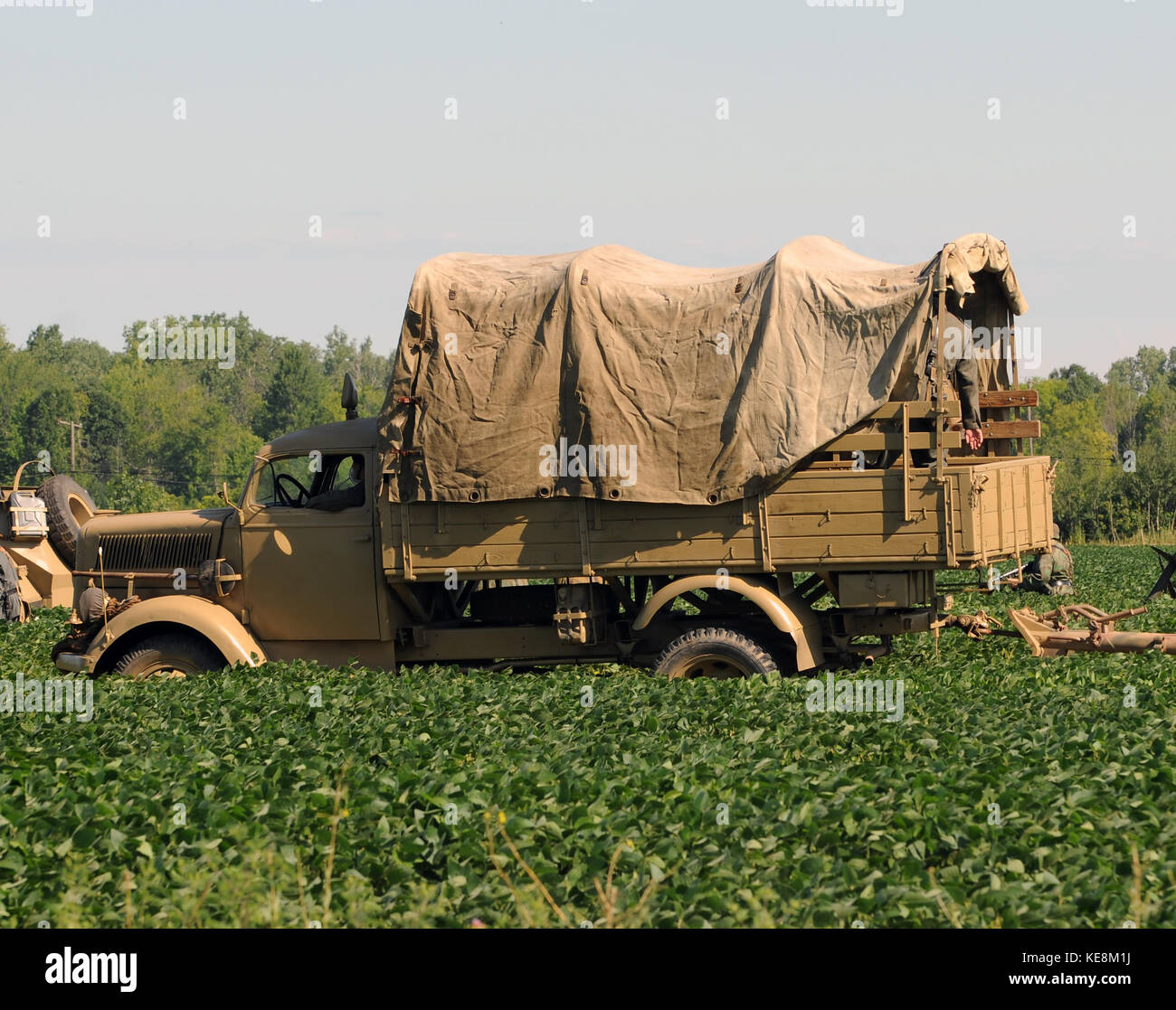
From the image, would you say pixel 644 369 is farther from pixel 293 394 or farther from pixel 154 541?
pixel 293 394

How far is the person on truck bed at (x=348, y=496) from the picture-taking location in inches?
495

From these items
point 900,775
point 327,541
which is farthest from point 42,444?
point 900,775

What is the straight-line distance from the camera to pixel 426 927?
6000mm

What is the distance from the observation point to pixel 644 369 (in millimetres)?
11742

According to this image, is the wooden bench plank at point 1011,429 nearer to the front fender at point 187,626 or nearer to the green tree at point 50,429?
the front fender at point 187,626

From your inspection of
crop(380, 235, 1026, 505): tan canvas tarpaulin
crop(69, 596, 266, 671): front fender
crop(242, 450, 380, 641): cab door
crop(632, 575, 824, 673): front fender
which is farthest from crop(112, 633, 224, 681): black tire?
crop(632, 575, 824, 673): front fender

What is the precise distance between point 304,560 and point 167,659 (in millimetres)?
1572

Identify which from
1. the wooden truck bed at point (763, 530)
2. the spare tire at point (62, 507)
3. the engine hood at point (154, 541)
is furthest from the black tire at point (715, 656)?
the spare tire at point (62, 507)

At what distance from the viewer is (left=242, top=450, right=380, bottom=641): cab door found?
1244 cm

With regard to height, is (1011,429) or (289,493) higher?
(1011,429)

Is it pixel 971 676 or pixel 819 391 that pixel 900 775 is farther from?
pixel 819 391

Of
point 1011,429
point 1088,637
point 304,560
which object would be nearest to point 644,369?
point 304,560

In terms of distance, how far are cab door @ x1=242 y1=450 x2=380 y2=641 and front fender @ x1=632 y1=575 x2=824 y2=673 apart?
8.51 feet

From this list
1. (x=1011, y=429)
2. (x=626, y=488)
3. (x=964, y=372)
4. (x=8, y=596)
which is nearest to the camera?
(x=626, y=488)
